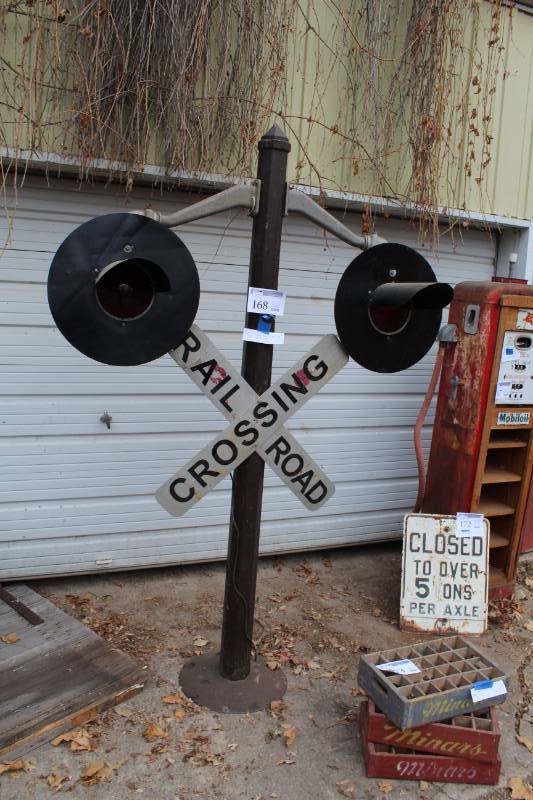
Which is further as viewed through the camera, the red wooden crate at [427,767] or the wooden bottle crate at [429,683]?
the red wooden crate at [427,767]

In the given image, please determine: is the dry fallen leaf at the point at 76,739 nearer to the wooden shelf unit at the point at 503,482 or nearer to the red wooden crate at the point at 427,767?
the red wooden crate at the point at 427,767

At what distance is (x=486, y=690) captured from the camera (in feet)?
11.4

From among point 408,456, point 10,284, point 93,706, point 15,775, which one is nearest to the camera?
point 15,775

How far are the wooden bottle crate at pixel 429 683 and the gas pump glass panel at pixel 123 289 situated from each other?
1950 millimetres

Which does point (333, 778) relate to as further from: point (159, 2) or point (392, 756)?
point (159, 2)

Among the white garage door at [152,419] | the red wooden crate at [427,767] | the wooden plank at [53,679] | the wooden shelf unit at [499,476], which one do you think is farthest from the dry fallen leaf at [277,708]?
the wooden shelf unit at [499,476]

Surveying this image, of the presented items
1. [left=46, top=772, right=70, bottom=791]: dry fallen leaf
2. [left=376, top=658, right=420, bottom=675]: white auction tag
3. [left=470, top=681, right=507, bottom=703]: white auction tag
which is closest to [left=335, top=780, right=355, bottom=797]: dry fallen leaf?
[left=376, top=658, right=420, bottom=675]: white auction tag

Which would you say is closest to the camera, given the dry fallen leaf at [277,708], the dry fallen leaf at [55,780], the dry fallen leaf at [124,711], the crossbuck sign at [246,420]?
the dry fallen leaf at [55,780]

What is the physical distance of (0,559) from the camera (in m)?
4.93

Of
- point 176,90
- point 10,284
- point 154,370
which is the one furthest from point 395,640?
point 176,90

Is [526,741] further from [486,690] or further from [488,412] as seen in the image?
[488,412]

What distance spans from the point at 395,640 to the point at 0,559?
279 cm

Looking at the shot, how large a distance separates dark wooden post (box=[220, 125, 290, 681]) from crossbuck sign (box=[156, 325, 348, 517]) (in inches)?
5.2

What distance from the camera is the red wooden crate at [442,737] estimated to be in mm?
3402
